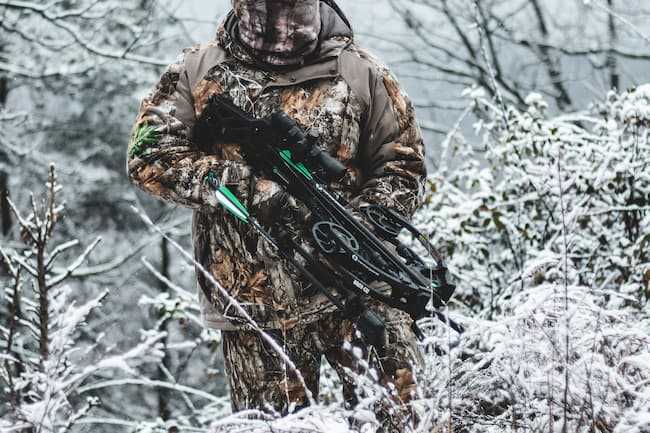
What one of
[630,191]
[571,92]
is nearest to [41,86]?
[571,92]

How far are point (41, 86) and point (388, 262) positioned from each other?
1219 centimetres

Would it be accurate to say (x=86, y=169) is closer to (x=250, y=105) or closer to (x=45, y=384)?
(x=250, y=105)

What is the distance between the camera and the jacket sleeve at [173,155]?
9.45 feet

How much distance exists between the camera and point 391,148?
119 inches

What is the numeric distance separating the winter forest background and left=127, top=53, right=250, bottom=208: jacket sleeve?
254mm

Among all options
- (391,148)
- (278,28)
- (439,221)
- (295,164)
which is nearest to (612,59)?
(439,221)

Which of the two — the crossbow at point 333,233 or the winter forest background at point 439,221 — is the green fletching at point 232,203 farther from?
the winter forest background at point 439,221

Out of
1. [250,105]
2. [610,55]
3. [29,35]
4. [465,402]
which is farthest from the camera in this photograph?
[610,55]

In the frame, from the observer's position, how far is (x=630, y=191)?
475 centimetres

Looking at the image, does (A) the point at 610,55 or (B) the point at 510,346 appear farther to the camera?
(A) the point at 610,55

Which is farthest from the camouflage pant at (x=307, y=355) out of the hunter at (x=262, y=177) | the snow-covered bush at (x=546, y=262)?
the snow-covered bush at (x=546, y=262)

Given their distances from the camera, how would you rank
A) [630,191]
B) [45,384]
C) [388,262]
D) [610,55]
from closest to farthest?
[45,384], [388,262], [630,191], [610,55]

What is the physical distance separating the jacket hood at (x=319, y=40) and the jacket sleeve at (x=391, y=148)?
0.16 metres

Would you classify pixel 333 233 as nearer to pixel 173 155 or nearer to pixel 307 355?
pixel 307 355
